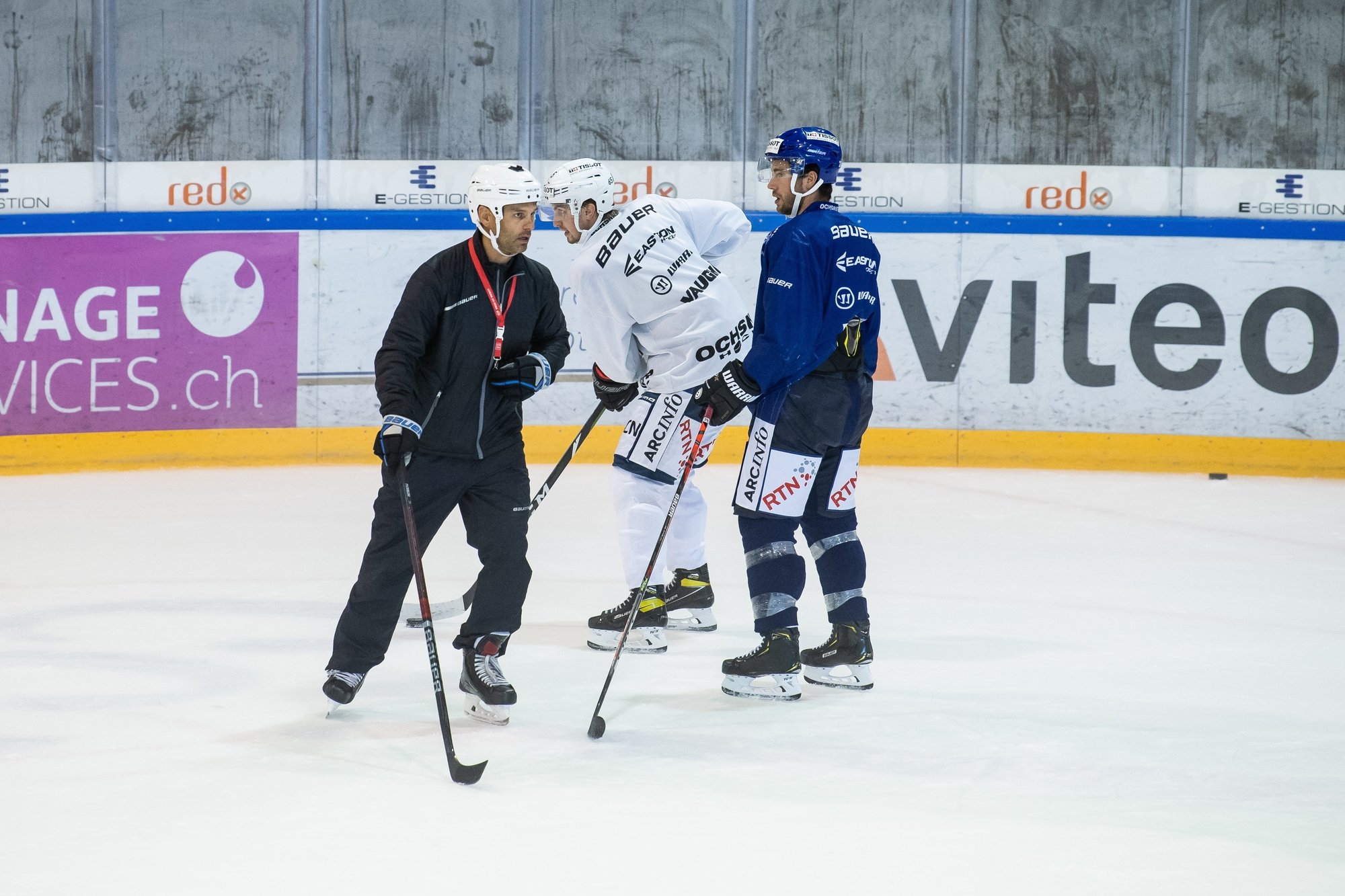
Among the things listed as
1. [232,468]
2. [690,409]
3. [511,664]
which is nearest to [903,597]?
[690,409]

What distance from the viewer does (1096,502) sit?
760cm

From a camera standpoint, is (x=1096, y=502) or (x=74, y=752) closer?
(x=74, y=752)

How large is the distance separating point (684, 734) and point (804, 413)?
894 millimetres

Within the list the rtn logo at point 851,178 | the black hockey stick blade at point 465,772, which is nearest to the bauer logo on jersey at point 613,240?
the black hockey stick blade at point 465,772

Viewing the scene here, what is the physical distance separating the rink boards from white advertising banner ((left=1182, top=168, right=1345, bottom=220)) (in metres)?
0.21

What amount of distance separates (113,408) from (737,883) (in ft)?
19.6

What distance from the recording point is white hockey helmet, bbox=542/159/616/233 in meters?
4.66

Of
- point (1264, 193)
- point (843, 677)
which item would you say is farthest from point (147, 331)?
point (1264, 193)

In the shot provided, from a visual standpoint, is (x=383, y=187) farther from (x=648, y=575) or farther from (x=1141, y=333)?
(x=648, y=575)

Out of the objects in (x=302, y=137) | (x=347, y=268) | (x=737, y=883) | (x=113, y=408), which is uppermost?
(x=302, y=137)

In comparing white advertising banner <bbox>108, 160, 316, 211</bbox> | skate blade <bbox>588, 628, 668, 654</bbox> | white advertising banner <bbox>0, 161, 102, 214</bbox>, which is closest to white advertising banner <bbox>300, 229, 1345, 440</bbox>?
white advertising banner <bbox>108, 160, 316, 211</bbox>

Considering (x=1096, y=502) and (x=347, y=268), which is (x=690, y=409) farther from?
(x=347, y=268)

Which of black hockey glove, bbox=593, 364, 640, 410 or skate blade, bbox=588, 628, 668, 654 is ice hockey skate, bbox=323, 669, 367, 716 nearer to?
skate blade, bbox=588, 628, 668, 654

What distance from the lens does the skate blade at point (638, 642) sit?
477 centimetres
